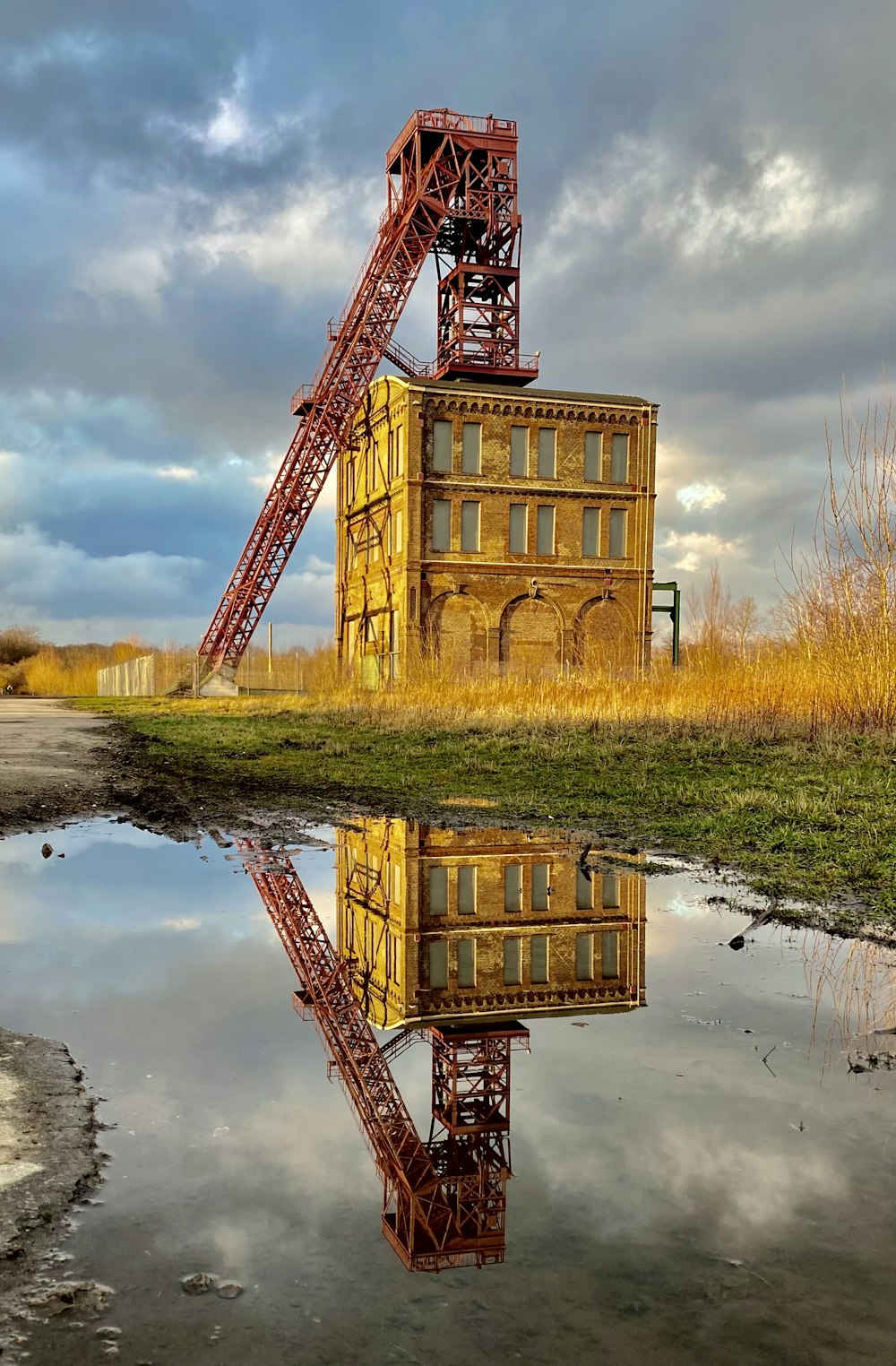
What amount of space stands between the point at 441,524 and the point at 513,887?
29.1 meters

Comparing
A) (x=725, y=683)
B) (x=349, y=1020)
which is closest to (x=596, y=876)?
(x=349, y=1020)

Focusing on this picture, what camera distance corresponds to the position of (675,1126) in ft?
8.70

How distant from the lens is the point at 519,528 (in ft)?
114

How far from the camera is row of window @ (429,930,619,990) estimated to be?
4.08m

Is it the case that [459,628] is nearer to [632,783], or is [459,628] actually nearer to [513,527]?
[513,527]

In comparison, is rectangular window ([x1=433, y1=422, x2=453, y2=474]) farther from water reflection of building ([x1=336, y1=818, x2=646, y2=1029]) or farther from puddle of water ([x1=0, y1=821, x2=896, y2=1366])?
puddle of water ([x1=0, y1=821, x2=896, y2=1366])

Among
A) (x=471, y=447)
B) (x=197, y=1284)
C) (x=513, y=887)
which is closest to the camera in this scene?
(x=197, y=1284)

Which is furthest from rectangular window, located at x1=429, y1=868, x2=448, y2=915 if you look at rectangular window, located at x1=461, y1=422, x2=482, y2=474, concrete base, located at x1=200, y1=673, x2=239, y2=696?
concrete base, located at x1=200, y1=673, x2=239, y2=696

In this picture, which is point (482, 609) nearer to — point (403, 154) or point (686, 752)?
point (403, 154)

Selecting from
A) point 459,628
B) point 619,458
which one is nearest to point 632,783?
point 459,628

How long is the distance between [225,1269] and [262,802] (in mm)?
7420

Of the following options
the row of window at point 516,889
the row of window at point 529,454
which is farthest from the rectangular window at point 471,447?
the row of window at point 516,889

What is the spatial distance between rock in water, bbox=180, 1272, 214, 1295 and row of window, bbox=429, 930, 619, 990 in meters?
1.99

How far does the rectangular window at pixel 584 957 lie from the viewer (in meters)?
4.09
